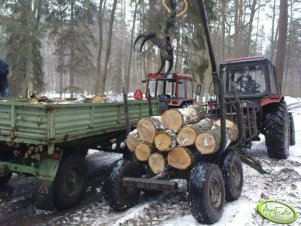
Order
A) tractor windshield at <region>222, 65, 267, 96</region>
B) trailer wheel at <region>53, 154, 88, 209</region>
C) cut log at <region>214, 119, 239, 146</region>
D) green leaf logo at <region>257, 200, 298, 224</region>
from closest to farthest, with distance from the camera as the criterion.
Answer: green leaf logo at <region>257, 200, 298, 224</region>, trailer wheel at <region>53, 154, 88, 209</region>, cut log at <region>214, 119, 239, 146</region>, tractor windshield at <region>222, 65, 267, 96</region>

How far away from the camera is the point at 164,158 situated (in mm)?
4977

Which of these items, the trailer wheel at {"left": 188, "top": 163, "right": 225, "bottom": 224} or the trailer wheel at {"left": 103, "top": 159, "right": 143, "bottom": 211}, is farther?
the trailer wheel at {"left": 103, "top": 159, "right": 143, "bottom": 211}

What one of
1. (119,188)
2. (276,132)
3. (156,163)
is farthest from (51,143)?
(276,132)

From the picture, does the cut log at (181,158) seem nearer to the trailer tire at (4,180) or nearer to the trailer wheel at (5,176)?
the trailer wheel at (5,176)

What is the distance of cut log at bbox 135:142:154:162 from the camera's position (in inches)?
198

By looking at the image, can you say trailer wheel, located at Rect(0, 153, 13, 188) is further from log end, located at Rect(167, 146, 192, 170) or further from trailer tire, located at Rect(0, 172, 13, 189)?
log end, located at Rect(167, 146, 192, 170)

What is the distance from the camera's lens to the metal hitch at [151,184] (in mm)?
4383

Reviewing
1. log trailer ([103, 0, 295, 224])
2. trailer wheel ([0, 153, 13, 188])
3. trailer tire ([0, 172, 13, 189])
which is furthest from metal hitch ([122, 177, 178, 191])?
trailer tire ([0, 172, 13, 189])

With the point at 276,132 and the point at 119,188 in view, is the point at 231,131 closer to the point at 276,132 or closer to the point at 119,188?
the point at 119,188

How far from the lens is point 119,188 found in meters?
4.82

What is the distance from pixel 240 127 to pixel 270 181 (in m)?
1.26

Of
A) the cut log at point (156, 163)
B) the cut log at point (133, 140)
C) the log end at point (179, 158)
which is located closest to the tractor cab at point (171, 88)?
the cut log at point (133, 140)

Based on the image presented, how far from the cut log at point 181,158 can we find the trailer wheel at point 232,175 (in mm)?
599

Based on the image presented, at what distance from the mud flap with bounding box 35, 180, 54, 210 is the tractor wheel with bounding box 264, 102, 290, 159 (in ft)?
17.3
